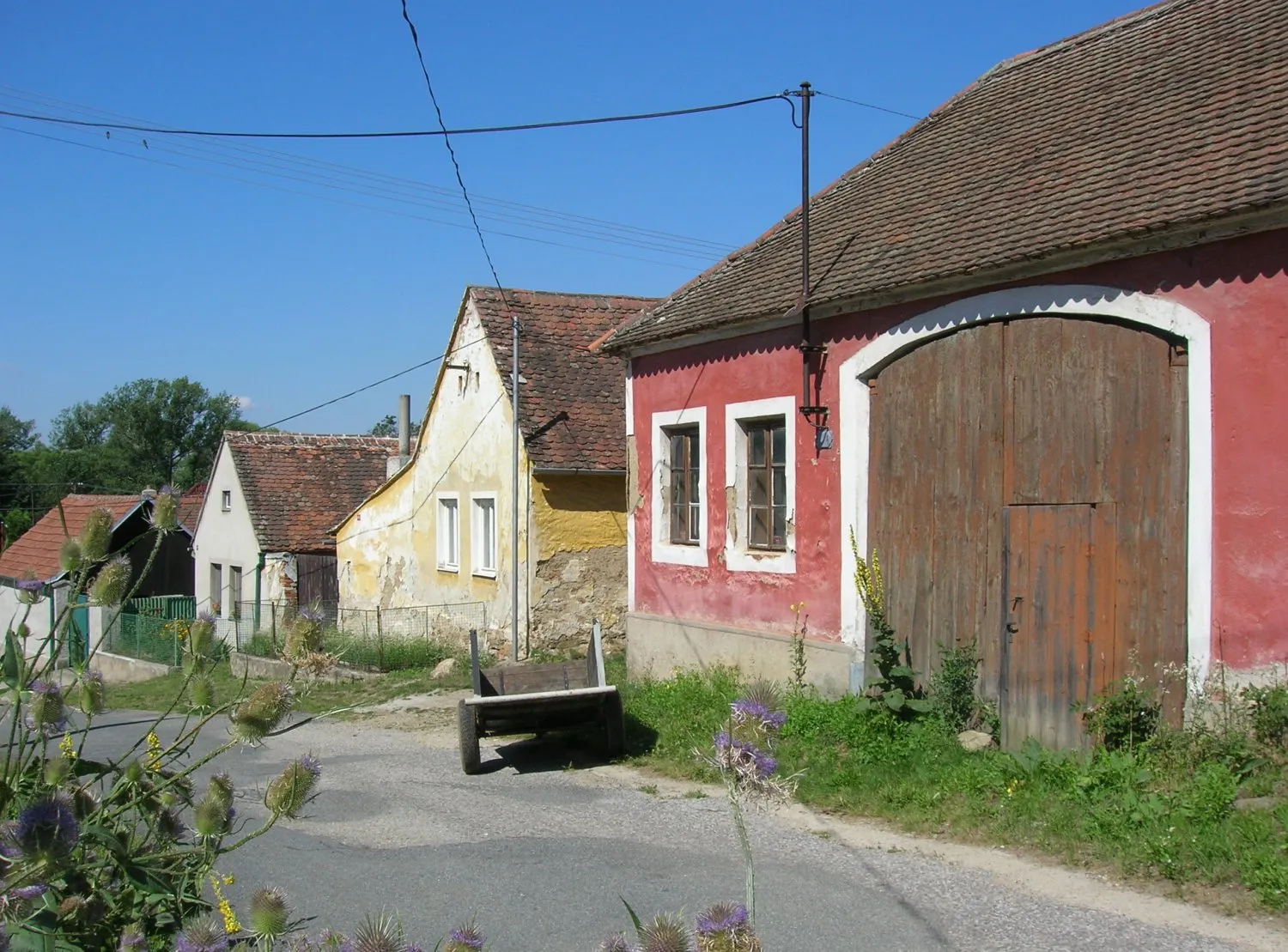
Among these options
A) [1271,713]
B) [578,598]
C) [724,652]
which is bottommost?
[724,652]

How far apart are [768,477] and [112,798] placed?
10276 mm

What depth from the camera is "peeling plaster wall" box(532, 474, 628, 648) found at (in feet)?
56.5

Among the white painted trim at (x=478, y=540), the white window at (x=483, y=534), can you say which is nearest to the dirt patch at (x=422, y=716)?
the white painted trim at (x=478, y=540)

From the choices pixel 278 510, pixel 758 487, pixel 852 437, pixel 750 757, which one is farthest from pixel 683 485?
pixel 278 510

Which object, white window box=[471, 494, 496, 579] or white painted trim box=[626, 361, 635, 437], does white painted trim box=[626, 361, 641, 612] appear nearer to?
white painted trim box=[626, 361, 635, 437]

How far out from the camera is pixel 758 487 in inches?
484

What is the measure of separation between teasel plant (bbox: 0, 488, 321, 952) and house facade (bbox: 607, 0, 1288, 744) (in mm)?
7000

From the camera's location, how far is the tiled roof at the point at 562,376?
17.4m

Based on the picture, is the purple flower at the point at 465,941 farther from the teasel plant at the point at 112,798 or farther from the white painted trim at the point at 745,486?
the white painted trim at the point at 745,486

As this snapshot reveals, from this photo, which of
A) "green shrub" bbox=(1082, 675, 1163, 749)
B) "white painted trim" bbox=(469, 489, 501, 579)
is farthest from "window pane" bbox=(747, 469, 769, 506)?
"white painted trim" bbox=(469, 489, 501, 579)

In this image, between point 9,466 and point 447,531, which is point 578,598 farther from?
point 9,466

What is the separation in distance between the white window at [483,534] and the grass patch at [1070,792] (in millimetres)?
8753

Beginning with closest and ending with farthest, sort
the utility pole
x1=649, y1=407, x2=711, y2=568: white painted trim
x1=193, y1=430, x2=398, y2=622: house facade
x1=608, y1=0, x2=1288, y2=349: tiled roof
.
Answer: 1. x1=608, y1=0, x2=1288, y2=349: tiled roof
2. x1=649, y1=407, x2=711, y2=568: white painted trim
3. the utility pole
4. x1=193, y1=430, x2=398, y2=622: house facade

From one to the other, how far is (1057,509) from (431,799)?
5416 mm
